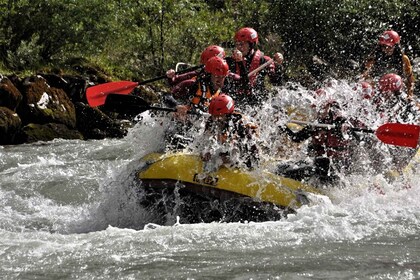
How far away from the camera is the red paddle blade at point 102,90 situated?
25.9 feet

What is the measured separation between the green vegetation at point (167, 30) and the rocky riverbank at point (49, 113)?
905 mm

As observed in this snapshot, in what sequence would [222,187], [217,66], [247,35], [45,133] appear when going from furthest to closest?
[45,133] → [247,35] → [217,66] → [222,187]

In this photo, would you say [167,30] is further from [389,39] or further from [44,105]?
[389,39]

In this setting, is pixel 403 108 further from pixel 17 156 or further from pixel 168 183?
pixel 17 156

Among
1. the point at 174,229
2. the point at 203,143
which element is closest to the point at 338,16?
the point at 203,143

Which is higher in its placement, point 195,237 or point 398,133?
point 398,133

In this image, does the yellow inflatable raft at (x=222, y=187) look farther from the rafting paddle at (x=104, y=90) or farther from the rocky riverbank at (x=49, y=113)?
the rocky riverbank at (x=49, y=113)

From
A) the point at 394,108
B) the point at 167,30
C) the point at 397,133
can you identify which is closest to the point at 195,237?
the point at 397,133

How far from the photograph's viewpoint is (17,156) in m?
9.87

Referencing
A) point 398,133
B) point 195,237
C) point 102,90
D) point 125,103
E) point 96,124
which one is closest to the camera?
point 195,237

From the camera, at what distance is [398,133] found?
6680mm

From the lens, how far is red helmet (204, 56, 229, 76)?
23.3 feet

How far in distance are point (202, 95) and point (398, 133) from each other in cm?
206

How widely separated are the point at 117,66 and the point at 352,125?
26.3ft
